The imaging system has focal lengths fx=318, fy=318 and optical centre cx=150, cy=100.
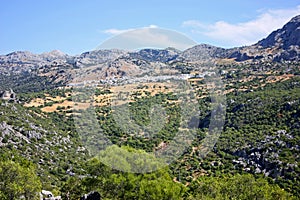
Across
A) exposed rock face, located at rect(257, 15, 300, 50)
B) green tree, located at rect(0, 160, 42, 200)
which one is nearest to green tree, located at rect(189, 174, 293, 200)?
green tree, located at rect(0, 160, 42, 200)

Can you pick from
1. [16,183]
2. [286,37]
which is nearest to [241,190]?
[16,183]

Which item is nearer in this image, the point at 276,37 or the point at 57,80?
the point at 57,80

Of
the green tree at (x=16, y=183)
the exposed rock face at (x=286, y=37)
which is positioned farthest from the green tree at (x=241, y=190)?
the exposed rock face at (x=286, y=37)

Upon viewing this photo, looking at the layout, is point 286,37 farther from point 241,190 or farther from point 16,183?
point 16,183

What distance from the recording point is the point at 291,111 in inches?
2314

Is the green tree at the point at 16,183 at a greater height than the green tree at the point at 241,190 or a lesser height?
greater

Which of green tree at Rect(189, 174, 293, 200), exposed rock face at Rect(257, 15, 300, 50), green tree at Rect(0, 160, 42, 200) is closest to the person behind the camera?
green tree at Rect(0, 160, 42, 200)

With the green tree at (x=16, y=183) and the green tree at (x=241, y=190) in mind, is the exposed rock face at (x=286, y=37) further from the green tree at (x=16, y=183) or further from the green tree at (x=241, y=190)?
the green tree at (x=16, y=183)

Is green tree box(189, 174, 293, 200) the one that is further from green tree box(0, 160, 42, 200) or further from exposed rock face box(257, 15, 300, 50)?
exposed rock face box(257, 15, 300, 50)

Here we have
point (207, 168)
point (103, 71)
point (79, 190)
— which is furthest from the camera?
point (103, 71)

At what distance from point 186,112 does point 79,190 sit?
1285 inches

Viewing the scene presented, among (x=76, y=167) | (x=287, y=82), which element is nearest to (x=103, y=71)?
(x=287, y=82)

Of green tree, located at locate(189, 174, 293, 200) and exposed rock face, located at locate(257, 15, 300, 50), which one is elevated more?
exposed rock face, located at locate(257, 15, 300, 50)

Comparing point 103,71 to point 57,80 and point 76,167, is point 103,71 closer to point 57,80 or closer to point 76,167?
point 57,80
